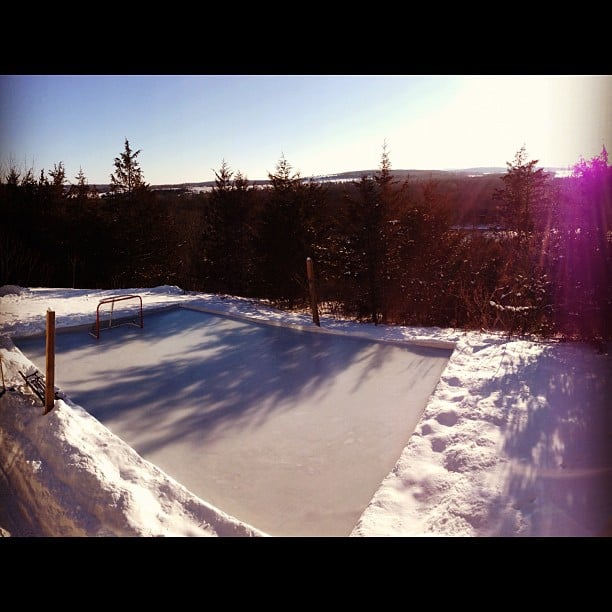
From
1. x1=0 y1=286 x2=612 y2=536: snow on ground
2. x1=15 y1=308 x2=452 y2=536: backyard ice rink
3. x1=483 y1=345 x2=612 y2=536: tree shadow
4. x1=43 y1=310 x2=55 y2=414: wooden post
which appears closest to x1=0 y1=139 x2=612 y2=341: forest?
x1=483 y1=345 x2=612 y2=536: tree shadow

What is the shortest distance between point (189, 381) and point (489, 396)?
2.58m

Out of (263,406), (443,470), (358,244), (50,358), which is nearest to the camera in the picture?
A: (443,470)

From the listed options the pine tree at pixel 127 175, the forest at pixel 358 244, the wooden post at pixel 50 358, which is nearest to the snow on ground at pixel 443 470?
the wooden post at pixel 50 358

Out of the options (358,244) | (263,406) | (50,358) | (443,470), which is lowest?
(443,470)

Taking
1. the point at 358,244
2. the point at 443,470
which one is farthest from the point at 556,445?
the point at 358,244

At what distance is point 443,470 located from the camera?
8.66 feet

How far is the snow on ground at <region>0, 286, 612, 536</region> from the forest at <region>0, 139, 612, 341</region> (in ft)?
5.37

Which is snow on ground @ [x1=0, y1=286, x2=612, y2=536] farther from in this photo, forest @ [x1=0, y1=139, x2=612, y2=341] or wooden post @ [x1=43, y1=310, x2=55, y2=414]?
forest @ [x1=0, y1=139, x2=612, y2=341]

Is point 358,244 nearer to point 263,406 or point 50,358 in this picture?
point 263,406

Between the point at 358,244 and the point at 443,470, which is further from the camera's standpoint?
the point at 358,244

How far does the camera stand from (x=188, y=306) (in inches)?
289

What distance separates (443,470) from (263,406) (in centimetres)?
149

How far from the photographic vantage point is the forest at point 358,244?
5055mm
